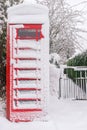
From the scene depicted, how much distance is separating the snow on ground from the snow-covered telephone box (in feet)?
1.18

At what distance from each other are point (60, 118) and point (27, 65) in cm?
158

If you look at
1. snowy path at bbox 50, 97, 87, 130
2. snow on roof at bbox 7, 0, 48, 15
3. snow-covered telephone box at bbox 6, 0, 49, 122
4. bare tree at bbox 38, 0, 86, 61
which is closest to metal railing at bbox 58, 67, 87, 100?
snowy path at bbox 50, 97, 87, 130

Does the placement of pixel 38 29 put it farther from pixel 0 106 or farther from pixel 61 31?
pixel 61 31

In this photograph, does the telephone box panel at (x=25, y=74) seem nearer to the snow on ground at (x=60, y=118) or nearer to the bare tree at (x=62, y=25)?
the snow on ground at (x=60, y=118)

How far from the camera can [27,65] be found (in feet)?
30.8

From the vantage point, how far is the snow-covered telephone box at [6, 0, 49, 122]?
30.5 feet

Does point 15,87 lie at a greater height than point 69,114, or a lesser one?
greater

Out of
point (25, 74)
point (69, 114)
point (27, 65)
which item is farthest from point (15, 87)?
point (69, 114)

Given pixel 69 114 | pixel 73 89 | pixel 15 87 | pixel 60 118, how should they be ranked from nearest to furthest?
pixel 15 87
pixel 60 118
pixel 69 114
pixel 73 89

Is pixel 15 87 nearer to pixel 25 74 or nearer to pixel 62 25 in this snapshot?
pixel 25 74

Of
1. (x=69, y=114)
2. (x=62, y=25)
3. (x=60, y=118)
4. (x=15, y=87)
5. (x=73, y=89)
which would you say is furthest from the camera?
(x=62, y=25)

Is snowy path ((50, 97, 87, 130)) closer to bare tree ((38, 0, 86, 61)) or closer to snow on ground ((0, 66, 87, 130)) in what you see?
snow on ground ((0, 66, 87, 130))


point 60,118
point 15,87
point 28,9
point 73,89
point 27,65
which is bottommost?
point 60,118

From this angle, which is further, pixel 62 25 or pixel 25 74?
pixel 62 25
